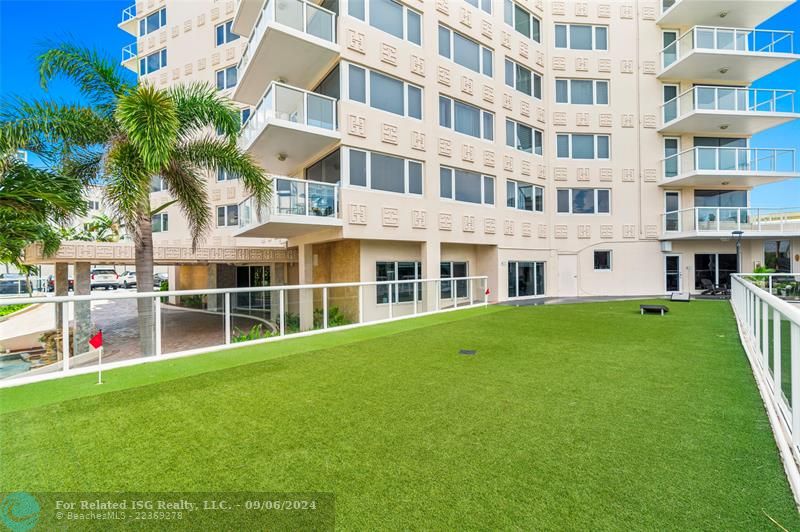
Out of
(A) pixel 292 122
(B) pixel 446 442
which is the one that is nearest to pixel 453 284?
(A) pixel 292 122

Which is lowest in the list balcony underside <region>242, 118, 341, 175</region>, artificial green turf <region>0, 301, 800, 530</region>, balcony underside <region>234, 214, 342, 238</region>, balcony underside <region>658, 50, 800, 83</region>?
artificial green turf <region>0, 301, 800, 530</region>

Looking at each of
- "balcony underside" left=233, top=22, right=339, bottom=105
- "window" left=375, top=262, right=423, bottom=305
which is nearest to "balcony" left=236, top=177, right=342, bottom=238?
"window" left=375, top=262, right=423, bottom=305

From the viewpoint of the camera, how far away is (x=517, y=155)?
64.0ft

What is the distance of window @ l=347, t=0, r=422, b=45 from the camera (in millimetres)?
13914

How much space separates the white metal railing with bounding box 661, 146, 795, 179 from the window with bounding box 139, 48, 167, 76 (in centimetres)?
3401

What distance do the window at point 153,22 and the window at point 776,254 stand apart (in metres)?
41.1

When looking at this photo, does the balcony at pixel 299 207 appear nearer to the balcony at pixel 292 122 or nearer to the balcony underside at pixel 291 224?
the balcony underside at pixel 291 224

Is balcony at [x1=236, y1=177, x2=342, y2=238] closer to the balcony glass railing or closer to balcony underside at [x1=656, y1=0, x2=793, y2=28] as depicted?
the balcony glass railing

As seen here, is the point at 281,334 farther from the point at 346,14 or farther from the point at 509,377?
the point at 346,14

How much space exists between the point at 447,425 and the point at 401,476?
110 cm

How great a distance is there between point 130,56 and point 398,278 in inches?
1159

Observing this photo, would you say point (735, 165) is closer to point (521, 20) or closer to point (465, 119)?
point (521, 20)

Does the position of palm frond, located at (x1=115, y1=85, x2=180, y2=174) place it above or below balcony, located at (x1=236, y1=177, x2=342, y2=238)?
above

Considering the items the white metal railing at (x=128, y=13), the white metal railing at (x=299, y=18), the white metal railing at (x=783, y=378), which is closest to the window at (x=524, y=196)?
the white metal railing at (x=299, y=18)
